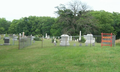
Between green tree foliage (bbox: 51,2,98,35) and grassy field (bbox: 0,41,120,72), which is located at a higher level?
green tree foliage (bbox: 51,2,98,35)

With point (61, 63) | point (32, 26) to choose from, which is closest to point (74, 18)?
point (32, 26)

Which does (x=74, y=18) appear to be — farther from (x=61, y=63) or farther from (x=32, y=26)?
(x=61, y=63)

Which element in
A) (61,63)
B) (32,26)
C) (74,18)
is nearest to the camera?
(61,63)

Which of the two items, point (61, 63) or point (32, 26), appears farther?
point (32, 26)

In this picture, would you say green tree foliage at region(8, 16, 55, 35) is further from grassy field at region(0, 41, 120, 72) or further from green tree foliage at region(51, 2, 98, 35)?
grassy field at region(0, 41, 120, 72)

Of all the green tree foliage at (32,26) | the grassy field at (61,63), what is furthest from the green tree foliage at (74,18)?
the grassy field at (61,63)

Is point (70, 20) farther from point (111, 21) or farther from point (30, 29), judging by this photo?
point (30, 29)

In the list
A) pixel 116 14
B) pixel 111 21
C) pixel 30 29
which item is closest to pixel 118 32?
pixel 111 21

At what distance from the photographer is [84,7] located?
4116 centimetres

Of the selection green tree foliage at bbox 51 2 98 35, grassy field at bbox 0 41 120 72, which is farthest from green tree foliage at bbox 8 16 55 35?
grassy field at bbox 0 41 120 72

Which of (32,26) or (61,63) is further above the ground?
(32,26)

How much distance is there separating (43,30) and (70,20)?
2855cm

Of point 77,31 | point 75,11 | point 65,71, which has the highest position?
point 75,11

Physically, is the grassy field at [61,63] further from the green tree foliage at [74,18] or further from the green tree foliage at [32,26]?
the green tree foliage at [32,26]
